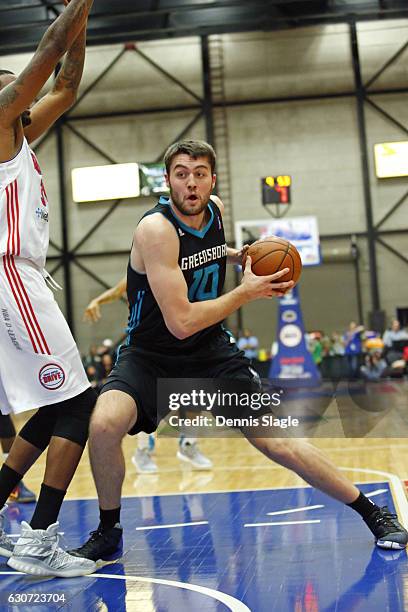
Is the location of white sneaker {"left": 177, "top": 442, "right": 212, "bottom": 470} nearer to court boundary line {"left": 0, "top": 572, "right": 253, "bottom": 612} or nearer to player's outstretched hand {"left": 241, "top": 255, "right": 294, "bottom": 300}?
court boundary line {"left": 0, "top": 572, "right": 253, "bottom": 612}

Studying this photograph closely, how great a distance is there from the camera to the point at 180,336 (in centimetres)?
389

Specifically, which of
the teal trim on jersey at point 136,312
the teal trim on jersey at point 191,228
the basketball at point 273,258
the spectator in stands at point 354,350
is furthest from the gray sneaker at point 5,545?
the spectator in stands at point 354,350

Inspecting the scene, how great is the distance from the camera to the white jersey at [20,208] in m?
3.79

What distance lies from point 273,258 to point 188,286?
46 cm

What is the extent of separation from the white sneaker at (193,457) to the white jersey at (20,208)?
4.12 meters

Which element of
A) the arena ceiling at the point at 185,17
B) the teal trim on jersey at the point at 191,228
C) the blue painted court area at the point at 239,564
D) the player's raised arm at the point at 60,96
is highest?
the arena ceiling at the point at 185,17

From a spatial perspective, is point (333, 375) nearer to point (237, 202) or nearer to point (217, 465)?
point (237, 202)

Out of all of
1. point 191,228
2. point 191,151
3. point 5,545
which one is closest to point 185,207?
point 191,228

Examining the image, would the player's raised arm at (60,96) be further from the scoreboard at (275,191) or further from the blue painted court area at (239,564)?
the scoreboard at (275,191)

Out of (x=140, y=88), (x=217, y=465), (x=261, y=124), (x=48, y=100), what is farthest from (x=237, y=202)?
(x=48, y=100)

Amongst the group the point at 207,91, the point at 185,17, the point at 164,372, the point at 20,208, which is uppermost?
the point at 185,17

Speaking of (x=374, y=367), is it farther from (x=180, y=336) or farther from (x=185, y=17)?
(x=180, y=336)

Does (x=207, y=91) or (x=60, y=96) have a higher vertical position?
(x=207, y=91)

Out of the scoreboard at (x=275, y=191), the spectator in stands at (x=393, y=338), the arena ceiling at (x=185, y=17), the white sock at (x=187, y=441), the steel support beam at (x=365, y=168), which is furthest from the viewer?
the steel support beam at (x=365, y=168)
